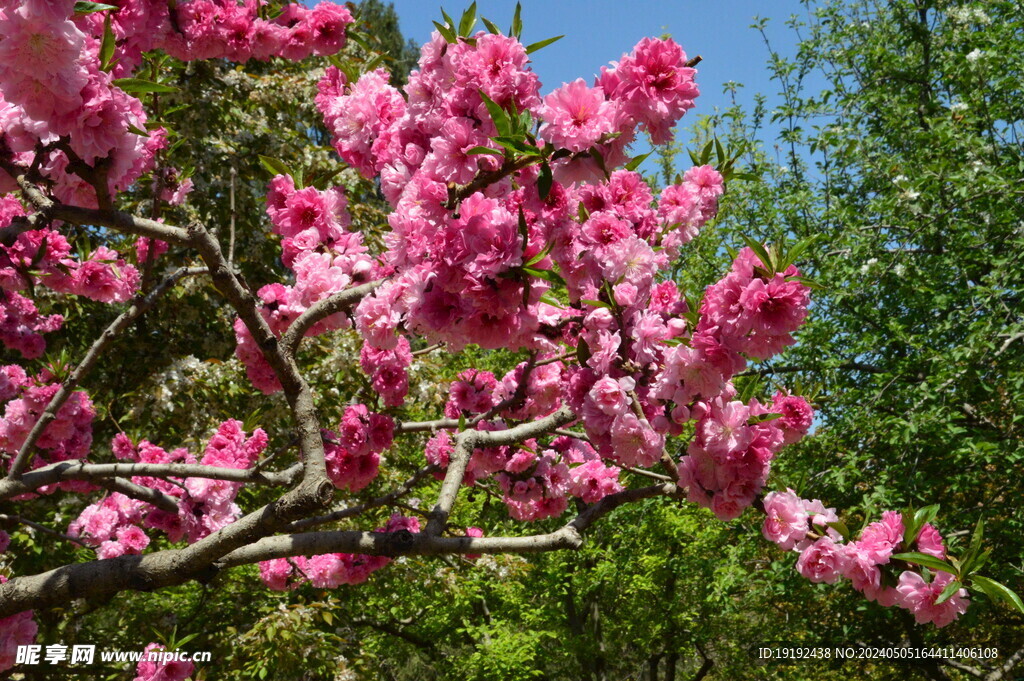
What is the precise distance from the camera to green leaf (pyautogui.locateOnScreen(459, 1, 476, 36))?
6.46 feet

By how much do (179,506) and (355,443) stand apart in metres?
0.87

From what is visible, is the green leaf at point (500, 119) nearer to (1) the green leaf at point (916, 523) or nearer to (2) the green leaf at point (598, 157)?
(2) the green leaf at point (598, 157)

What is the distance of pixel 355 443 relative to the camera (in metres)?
3.06

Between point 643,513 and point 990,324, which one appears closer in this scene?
point 990,324

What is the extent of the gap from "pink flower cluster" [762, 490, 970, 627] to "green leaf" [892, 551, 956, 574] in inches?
1.6

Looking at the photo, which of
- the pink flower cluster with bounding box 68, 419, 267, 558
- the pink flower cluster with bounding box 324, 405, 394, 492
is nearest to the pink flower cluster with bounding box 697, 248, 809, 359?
the pink flower cluster with bounding box 324, 405, 394, 492

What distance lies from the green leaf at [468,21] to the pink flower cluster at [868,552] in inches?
59.8

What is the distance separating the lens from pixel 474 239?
1.69m

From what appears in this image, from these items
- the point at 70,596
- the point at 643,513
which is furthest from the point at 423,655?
the point at 70,596

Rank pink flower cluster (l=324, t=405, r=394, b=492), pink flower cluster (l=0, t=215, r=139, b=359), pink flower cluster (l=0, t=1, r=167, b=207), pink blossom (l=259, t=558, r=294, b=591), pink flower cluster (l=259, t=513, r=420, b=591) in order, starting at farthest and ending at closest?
1. pink blossom (l=259, t=558, r=294, b=591)
2. pink flower cluster (l=259, t=513, r=420, b=591)
3. pink flower cluster (l=324, t=405, r=394, b=492)
4. pink flower cluster (l=0, t=215, r=139, b=359)
5. pink flower cluster (l=0, t=1, r=167, b=207)

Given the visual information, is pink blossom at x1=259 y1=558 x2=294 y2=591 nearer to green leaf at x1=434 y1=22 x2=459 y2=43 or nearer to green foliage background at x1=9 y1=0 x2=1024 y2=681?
green foliage background at x1=9 y1=0 x2=1024 y2=681

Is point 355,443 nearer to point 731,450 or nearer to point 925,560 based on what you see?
point 731,450

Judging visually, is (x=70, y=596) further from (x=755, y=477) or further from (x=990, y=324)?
(x=990, y=324)

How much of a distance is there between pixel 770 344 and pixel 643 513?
24.6 feet
